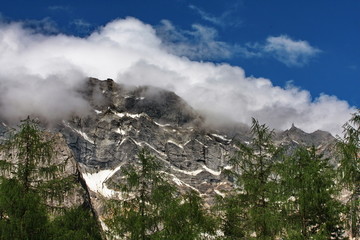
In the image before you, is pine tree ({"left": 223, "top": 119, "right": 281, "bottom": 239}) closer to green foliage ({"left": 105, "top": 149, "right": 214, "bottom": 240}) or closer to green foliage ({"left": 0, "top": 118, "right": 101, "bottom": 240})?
green foliage ({"left": 105, "top": 149, "right": 214, "bottom": 240})

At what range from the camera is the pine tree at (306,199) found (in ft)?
69.0

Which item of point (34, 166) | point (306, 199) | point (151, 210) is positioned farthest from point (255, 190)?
point (34, 166)

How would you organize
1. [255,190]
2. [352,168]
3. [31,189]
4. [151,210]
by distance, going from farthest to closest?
[255,190]
[151,210]
[31,189]
[352,168]

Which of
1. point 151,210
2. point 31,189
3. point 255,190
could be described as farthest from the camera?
point 255,190

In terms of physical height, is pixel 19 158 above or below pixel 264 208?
above

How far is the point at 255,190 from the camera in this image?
75.9 feet

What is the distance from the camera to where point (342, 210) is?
22.0m

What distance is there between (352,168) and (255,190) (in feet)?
20.4

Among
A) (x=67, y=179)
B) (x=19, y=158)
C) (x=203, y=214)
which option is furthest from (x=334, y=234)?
(x=19, y=158)

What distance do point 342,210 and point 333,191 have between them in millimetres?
880

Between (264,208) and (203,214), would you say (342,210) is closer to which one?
(264,208)

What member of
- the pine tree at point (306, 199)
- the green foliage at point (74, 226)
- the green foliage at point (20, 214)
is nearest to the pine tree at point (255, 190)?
the pine tree at point (306, 199)

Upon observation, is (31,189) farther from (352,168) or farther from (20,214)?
(352,168)

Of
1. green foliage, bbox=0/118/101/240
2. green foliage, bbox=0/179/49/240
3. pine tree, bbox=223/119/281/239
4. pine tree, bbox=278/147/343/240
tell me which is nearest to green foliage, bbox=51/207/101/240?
green foliage, bbox=0/118/101/240
